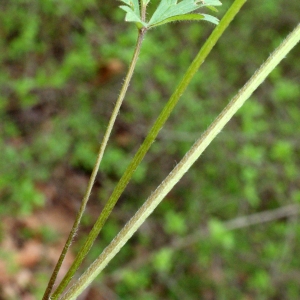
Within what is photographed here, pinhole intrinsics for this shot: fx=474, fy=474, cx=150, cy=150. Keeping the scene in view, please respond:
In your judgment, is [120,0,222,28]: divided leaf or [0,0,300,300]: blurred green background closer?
[120,0,222,28]: divided leaf

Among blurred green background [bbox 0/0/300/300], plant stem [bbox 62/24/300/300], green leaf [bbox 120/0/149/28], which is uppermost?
green leaf [bbox 120/0/149/28]

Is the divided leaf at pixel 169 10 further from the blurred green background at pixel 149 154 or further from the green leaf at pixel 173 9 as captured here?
the blurred green background at pixel 149 154

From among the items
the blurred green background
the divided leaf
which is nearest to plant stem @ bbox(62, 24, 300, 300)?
the divided leaf

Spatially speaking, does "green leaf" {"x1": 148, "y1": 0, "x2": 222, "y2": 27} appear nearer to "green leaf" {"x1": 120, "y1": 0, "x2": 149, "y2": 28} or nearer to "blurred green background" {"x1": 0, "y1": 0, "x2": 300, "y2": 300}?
"green leaf" {"x1": 120, "y1": 0, "x2": 149, "y2": 28}

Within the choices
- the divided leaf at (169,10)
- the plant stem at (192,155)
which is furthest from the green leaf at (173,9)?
the plant stem at (192,155)

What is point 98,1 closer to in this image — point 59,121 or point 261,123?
point 59,121

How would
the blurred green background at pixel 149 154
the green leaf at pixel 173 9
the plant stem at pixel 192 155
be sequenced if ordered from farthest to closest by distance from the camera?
the blurred green background at pixel 149 154, the green leaf at pixel 173 9, the plant stem at pixel 192 155

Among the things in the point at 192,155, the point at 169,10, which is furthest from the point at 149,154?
the point at 192,155

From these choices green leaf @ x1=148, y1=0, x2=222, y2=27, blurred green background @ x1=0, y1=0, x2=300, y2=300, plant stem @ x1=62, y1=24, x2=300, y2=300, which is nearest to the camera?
plant stem @ x1=62, y1=24, x2=300, y2=300
